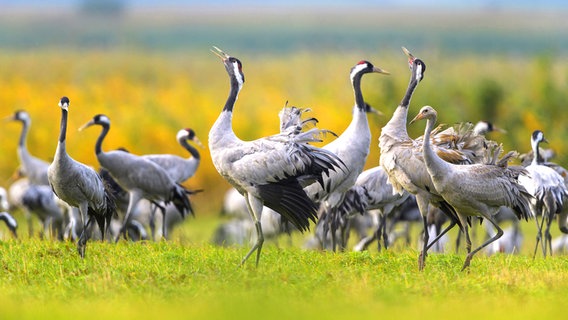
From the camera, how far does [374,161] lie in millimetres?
20734

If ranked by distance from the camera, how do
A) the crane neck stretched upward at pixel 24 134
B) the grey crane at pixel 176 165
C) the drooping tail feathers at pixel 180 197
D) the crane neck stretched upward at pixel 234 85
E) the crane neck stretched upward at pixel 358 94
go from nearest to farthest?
the crane neck stretched upward at pixel 234 85
the crane neck stretched upward at pixel 358 94
the drooping tail feathers at pixel 180 197
the grey crane at pixel 176 165
the crane neck stretched upward at pixel 24 134

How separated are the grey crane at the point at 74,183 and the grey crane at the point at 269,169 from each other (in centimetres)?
146

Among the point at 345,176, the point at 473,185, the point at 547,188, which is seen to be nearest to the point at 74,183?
the point at 345,176

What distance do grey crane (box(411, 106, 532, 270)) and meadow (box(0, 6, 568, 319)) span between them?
538mm

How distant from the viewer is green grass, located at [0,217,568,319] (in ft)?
25.7

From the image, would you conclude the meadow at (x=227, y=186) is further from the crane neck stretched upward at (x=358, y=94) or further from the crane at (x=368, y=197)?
the crane neck stretched upward at (x=358, y=94)

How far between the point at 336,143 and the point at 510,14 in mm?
76143

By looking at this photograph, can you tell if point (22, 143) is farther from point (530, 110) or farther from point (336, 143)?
point (530, 110)

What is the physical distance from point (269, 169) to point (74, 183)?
203 cm

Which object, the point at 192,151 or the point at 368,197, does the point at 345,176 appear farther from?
the point at 192,151

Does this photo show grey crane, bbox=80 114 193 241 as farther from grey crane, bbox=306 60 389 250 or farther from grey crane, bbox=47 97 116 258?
grey crane, bbox=306 60 389 250

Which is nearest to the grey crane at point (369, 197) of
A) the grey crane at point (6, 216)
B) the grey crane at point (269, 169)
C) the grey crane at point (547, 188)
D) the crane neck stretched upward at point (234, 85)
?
the grey crane at point (547, 188)

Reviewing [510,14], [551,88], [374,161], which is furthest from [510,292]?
[510,14]

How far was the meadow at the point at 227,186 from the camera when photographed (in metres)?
8.38
